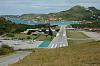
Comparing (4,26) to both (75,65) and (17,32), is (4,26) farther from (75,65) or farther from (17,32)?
(75,65)

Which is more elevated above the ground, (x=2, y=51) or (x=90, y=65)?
(x=90, y=65)

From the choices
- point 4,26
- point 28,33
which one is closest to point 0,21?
point 4,26

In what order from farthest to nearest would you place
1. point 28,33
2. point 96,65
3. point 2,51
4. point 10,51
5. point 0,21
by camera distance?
point 0,21 < point 28,33 < point 10,51 < point 2,51 < point 96,65

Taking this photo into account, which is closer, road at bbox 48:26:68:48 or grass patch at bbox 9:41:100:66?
grass patch at bbox 9:41:100:66

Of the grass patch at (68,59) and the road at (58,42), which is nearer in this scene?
the grass patch at (68,59)

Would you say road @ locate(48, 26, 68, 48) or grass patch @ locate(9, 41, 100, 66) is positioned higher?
grass patch @ locate(9, 41, 100, 66)

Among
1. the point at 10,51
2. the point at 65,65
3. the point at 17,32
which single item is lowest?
the point at 17,32

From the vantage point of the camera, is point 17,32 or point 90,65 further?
point 17,32

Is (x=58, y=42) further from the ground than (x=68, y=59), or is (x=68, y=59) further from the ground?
(x=68, y=59)

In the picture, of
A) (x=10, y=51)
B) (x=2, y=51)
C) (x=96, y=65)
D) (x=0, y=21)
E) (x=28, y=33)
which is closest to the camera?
(x=96, y=65)

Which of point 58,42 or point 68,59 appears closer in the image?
point 68,59

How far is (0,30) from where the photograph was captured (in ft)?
388

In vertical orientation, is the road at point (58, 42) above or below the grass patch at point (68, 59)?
below

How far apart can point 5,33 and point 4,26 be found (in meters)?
4.86
